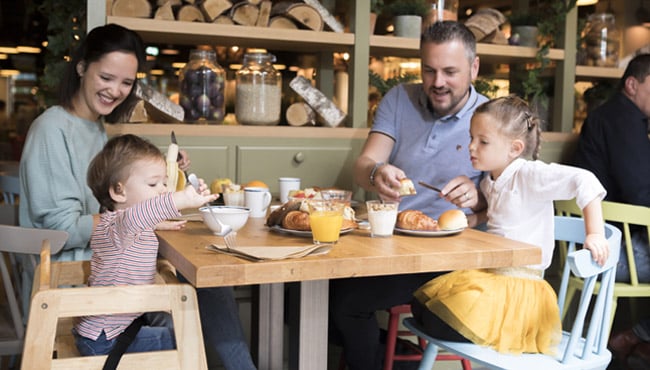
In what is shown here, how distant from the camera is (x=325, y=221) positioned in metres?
1.72

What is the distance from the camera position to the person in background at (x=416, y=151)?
2260 millimetres

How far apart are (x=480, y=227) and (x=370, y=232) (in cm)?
72

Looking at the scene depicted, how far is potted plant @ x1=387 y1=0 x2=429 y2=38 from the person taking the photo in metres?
3.39

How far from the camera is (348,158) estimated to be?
3.20 meters

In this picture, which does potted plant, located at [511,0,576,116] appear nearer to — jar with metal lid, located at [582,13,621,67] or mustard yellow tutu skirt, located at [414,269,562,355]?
jar with metal lid, located at [582,13,621,67]

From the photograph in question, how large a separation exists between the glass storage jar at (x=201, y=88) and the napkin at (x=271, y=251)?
1482mm

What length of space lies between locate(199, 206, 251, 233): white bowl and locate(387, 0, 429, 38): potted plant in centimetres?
179

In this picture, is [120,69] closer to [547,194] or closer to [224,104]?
[224,104]

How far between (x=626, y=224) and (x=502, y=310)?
1002mm

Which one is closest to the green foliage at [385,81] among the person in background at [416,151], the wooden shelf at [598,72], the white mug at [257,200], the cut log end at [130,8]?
the person in background at [416,151]

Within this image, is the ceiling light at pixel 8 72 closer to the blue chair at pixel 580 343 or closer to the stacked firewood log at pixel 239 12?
the stacked firewood log at pixel 239 12

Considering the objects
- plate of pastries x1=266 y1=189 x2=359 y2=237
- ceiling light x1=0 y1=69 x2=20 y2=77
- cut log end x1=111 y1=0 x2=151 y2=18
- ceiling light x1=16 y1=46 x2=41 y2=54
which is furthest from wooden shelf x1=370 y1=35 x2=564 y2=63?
ceiling light x1=0 y1=69 x2=20 y2=77

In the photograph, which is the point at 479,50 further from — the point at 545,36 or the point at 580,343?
the point at 580,343

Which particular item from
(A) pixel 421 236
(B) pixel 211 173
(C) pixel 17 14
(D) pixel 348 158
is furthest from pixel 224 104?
(C) pixel 17 14
